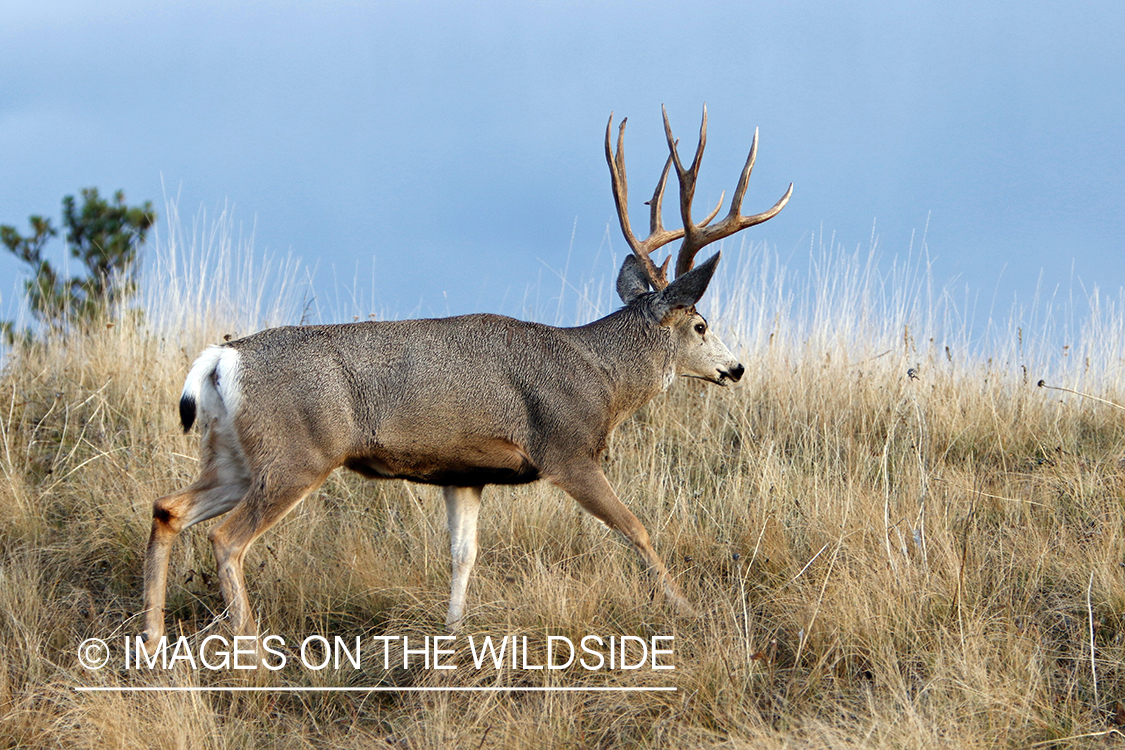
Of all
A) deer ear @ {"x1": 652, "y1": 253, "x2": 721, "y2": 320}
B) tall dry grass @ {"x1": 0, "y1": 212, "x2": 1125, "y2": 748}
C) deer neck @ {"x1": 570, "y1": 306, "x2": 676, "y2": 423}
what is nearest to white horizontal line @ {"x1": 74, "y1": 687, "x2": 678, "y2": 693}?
tall dry grass @ {"x1": 0, "y1": 212, "x2": 1125, "y2": 748}

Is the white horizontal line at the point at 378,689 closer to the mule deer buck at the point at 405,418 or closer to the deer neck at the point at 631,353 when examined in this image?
the mule deer buck at the point at 405,418

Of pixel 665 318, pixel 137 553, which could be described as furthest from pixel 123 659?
pixel 665 318

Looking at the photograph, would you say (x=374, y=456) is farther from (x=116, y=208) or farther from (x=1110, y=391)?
(x=116, y=208)

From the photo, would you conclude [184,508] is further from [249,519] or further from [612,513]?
[612,513]

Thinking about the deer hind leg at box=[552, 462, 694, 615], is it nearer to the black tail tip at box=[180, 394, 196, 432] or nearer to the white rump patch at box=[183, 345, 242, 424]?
the white rump patch at box=[183, 345, 242, 424]

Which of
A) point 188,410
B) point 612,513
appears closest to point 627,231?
point 612,513

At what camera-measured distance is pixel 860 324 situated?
393 inches

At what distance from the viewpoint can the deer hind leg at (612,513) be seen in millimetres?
5281

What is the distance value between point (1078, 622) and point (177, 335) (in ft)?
26.8

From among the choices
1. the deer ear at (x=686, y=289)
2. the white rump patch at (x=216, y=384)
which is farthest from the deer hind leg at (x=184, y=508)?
the deer ear at (x=686, y=289)

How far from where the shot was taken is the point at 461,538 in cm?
571

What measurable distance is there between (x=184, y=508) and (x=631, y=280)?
2898mm

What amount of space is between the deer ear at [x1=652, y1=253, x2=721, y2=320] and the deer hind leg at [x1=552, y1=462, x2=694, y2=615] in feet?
3.84

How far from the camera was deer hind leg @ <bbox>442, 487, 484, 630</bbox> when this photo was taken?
5.61m
